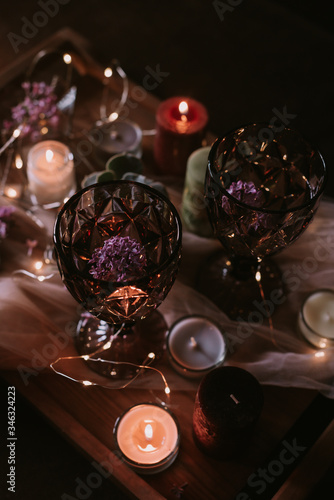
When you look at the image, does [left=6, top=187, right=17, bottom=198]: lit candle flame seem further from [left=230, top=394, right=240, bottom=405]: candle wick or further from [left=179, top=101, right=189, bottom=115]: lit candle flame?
[left=230, top=394, right=240, bottom=405]: candle wick

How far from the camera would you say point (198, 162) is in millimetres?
763

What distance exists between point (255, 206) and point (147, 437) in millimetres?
304

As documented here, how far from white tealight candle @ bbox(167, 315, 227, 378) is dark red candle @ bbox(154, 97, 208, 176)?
262 millimetres

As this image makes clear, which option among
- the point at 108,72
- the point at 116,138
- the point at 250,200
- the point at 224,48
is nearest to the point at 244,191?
the point at 250,200

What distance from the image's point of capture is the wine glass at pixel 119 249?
556mm

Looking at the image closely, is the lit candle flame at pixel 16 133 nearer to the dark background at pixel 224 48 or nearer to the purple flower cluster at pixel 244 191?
the purple flower cluster at pixel 244 191

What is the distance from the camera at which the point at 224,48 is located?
1497 mm

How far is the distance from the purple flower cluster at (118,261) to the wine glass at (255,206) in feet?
0.35

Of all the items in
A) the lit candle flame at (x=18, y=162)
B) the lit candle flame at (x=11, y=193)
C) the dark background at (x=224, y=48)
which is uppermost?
the lit candle flame at (x=18, y=162)

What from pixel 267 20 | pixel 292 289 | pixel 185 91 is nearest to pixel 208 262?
pixel 292 289

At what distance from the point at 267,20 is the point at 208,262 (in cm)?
104

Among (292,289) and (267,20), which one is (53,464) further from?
(267,20)

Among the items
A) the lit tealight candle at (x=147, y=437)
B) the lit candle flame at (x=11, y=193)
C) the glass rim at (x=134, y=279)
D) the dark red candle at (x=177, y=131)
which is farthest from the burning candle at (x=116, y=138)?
the lit tealight candle at (x=147, y=437)

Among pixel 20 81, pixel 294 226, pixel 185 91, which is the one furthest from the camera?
pixel 185 91
